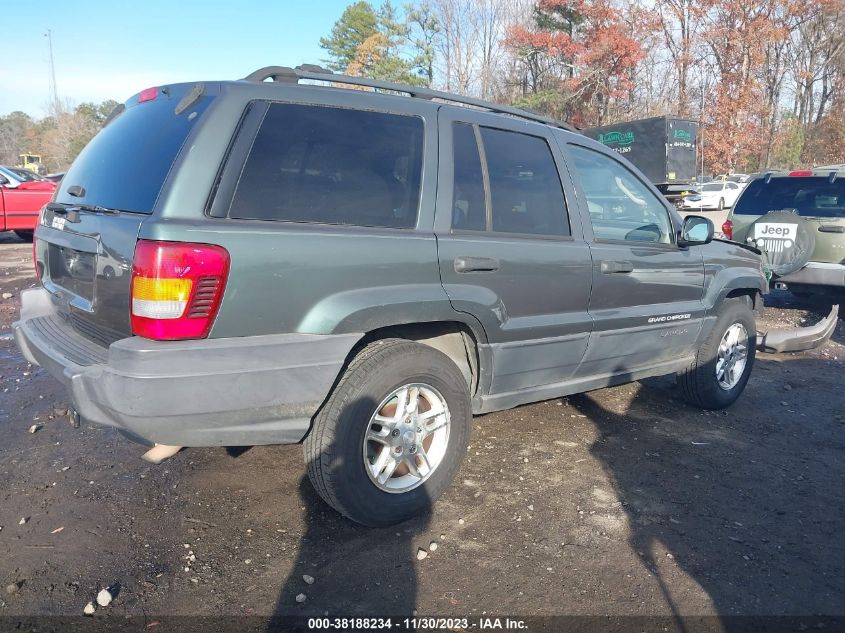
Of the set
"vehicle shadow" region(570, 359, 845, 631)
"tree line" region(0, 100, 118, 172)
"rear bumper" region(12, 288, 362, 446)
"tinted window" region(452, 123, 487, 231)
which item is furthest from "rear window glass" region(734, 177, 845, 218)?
"tree line" region(0, 100, 118, 172)

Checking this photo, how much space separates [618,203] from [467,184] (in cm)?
137

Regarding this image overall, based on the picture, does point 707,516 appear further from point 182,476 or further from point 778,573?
point 182,476

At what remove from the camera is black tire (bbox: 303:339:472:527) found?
272cm

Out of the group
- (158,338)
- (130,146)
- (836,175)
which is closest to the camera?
(158,338)

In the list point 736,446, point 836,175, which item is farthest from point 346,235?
point 836,175

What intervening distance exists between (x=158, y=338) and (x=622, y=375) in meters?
2.86

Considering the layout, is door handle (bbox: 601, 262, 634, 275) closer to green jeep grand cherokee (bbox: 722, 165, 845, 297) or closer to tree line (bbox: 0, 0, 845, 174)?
green jeep grand cherokee (bbox: 722, 165, 845, 297)

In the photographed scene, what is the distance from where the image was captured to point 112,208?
8.89 ft

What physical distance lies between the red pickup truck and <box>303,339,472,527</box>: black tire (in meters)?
12.0

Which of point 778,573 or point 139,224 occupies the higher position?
point 139,224

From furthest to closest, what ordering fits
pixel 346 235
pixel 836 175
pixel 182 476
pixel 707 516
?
pixel 836 175 → pixel 182 476 → pixel 707 516 → pixel 346 235

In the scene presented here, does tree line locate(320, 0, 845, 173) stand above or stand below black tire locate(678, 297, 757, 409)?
above

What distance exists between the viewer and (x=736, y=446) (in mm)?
4109

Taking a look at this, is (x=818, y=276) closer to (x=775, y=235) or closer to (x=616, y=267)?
(x=775, y=235)
